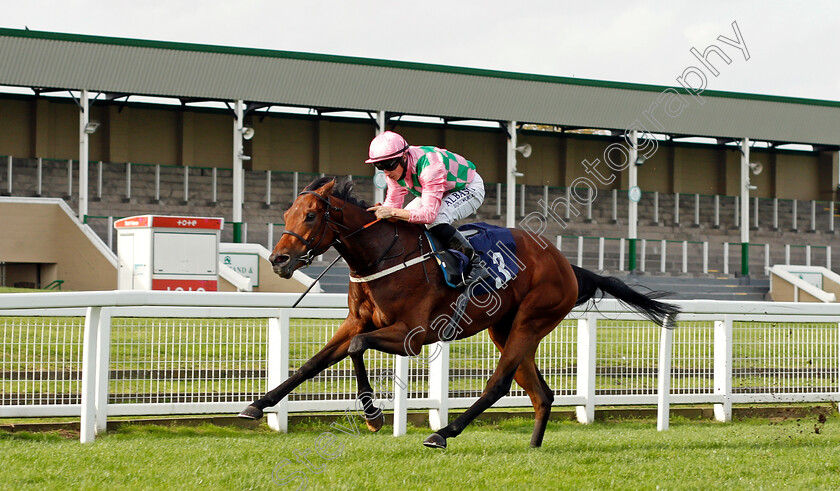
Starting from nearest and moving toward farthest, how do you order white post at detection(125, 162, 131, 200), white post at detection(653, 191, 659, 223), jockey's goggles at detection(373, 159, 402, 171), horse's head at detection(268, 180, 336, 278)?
1. horse's head at detection(268, 180, 336, 278)
2. jockey's goggles at detection(373, 159, 402, 171)
3. white post at detection(125, 162, 131, 200)
4. white post at detection(653, 191, 659, 223)

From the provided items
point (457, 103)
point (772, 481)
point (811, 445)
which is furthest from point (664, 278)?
point (772, 481)

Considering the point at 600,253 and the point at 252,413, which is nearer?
the point at 252,413

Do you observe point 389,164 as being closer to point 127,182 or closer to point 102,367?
point 102,367

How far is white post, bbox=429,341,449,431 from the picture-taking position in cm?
691

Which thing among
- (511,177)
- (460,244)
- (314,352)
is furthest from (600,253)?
(460,244)

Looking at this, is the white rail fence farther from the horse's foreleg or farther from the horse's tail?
the horse's foreleg

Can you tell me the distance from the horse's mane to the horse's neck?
6 cm

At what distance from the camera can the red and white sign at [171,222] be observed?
16.3m

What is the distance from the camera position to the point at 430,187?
5.24 metres

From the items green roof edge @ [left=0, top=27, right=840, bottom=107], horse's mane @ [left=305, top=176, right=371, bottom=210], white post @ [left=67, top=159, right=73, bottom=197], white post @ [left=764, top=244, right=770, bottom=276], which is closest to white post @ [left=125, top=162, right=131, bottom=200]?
white post @ [left=67, top=159, right=73, bottom=197]

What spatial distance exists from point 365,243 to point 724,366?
3952mm

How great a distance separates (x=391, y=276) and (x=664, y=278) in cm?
1876

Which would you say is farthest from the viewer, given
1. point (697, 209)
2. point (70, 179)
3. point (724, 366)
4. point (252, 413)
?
point (697, 209)

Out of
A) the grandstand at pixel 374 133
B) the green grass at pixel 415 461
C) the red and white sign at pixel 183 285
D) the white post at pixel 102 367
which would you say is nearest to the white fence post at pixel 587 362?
the green grass at pixel 415 461
